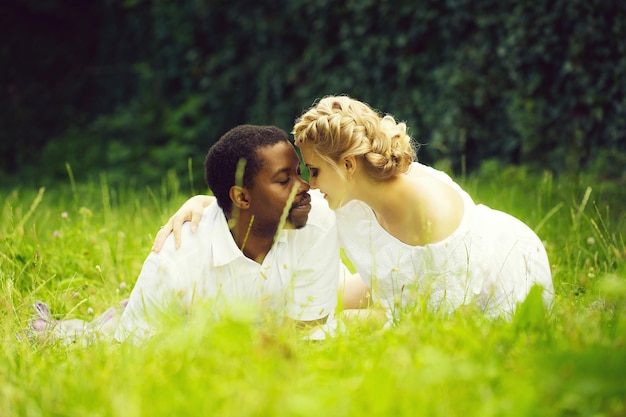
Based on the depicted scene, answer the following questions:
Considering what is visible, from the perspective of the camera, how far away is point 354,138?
2891 mm

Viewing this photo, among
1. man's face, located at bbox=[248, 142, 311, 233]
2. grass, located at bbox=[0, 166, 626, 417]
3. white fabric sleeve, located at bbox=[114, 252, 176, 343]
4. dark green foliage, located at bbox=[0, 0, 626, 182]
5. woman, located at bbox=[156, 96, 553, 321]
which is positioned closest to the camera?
grass, located at bbox=[0, 166, 626, 417]

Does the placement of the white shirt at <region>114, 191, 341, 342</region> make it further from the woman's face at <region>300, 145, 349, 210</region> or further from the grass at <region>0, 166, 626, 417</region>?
the grass at <region>0, 166, 626, 417</region>

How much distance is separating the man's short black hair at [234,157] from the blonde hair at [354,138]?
0.17m

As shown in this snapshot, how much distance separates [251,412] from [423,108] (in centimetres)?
461

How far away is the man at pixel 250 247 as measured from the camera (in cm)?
271

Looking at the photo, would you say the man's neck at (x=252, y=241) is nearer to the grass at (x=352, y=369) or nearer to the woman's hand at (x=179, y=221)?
the woman's hand at (x=179, y=221)

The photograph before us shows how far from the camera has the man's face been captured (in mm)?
2721

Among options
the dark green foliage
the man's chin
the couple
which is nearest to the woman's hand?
the couple

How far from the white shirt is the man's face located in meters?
0.16

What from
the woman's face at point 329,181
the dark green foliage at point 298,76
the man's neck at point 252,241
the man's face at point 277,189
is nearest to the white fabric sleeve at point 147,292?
the man's neck at point 252,241

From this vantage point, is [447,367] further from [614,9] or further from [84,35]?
[84,35]

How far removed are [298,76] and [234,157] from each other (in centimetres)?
415

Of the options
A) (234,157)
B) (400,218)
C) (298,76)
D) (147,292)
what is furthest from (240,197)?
(298,76)

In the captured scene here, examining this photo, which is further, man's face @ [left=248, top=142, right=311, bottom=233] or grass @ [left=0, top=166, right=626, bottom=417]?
man's face @ [left=248, top=142, right=311, bottom=233]
